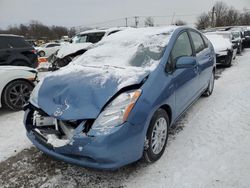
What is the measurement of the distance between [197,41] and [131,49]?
167cm

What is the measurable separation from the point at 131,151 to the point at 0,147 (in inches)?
85.1

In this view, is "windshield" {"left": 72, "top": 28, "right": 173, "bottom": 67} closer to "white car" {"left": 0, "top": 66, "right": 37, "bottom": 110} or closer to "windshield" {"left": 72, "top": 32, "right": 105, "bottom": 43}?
"white car" {"left": 0, "top": 66, "right": 37, "bottom": 110}

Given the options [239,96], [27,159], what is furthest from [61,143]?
[239,96]

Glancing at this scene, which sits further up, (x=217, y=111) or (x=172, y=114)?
(x=172, y=114)

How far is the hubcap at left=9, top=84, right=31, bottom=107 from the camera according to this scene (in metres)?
5.16

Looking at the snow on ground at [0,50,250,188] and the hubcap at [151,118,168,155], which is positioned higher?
the hubcap at [151,118,168,155]

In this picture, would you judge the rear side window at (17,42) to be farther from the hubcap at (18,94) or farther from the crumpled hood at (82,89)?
the crumpled hood at (82,89)

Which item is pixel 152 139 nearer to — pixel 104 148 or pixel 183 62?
pixel 104 148

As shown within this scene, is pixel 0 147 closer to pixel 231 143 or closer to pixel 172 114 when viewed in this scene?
pixel 172 114

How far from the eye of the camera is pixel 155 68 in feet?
10.0

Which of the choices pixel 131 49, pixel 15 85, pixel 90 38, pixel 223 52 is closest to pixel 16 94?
pixel 15 85

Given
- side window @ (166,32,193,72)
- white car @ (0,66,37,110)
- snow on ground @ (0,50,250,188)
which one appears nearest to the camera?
snow on ground @ (0,50,250,188)

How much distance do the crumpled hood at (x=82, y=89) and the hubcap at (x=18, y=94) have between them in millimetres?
2247

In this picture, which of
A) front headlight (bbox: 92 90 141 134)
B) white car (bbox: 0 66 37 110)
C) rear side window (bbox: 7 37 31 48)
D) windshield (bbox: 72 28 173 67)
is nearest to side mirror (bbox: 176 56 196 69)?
windshield (bbox: 72 28 173 67)
